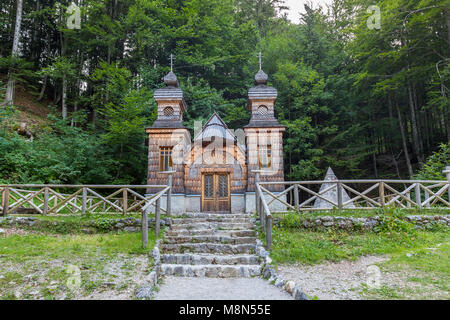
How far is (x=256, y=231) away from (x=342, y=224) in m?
2.55

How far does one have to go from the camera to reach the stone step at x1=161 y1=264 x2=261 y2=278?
5918mm

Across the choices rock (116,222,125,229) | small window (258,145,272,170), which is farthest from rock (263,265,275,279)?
small window (258,145,272,170)

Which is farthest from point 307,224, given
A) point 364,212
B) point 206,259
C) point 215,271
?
point 215,271

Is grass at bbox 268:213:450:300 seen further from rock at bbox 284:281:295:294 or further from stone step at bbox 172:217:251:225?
stone step at bbox 172:217:251:225

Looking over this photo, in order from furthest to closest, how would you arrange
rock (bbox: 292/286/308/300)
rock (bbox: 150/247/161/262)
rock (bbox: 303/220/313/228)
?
1. rock (bbox: 303/220/313/228)
2. rock (bbox: 150/247/161/262)
3. rock (bbox: 292/286/308/300)

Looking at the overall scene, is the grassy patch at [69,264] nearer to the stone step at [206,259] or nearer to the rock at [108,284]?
the rock at [108,284]

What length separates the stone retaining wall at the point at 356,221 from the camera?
26.3ft

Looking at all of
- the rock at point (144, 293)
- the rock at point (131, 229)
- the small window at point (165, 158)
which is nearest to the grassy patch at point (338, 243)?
the rock at point (144, 293)

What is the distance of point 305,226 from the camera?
8.22m

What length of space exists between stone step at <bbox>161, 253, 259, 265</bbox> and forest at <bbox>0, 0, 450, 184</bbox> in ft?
30.3

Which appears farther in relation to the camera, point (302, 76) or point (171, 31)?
point (171, 31)

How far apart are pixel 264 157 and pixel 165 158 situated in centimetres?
468
